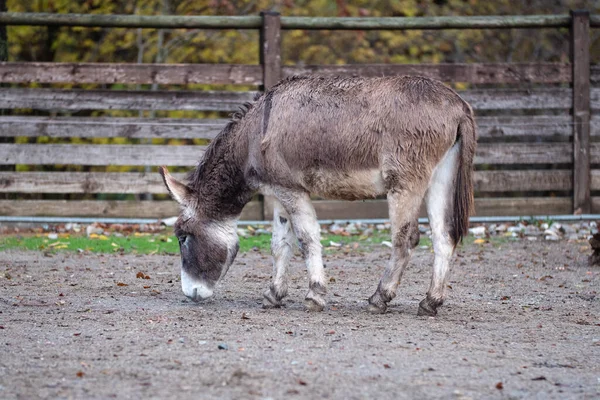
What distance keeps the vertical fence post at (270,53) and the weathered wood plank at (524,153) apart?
2.91m

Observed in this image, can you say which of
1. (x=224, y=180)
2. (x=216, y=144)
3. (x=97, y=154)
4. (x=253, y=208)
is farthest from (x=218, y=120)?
(x=224, y=180)

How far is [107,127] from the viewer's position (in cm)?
1203

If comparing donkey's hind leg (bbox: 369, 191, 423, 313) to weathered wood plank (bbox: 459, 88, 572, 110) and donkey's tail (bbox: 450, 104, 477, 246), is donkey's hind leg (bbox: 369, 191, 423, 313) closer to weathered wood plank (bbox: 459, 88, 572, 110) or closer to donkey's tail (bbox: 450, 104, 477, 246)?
donkey's tail (bbox: 450, 104, 477, 246)

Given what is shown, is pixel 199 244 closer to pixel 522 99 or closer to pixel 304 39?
pixel 522 99

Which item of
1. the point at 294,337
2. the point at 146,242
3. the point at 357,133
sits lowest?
the point at 146,242

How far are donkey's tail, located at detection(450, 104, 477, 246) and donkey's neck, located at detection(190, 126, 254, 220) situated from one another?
1.65 meters

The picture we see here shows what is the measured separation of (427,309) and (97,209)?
663 centimetres

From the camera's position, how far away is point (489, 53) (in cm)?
1752

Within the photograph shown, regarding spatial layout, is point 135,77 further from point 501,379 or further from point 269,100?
point 501,379

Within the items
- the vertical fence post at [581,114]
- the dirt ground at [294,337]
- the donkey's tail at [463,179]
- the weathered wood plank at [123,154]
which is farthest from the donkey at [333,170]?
the vertical fence post at [581,114]

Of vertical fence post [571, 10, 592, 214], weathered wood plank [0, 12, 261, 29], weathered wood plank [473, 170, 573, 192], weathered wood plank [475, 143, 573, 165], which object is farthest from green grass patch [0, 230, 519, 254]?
weathered wood plank [0, 12, 261, 29]

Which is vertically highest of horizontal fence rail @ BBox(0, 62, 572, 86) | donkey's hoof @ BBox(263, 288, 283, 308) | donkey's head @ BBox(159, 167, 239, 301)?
horizontal fence rail @ BBox(0, 62, 572, 86)

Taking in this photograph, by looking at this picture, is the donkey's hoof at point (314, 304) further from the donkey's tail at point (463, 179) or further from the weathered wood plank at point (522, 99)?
the weathered wood plank at point (522, 99)

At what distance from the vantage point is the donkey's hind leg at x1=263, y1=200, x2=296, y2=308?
7.00m
